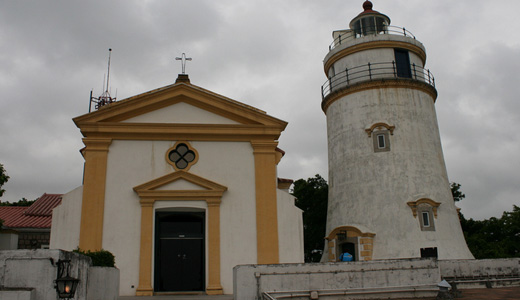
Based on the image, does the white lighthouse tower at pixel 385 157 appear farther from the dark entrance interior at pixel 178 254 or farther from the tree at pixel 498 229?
the tree at pixel 498 229

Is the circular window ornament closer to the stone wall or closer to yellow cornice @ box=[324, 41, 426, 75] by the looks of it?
the stone wall

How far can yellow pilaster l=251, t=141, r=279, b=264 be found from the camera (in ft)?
49.8

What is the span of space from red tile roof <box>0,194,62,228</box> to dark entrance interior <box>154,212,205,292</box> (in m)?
8.51

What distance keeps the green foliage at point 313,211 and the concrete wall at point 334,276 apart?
70.5 ft

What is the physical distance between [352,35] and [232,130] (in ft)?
45.3

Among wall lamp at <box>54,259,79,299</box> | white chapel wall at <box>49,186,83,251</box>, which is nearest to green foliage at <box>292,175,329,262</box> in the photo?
white chapel wall at <box>49,186,83,251</box>

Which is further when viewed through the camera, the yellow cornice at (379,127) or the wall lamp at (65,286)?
the yellow cornice at (379,127)

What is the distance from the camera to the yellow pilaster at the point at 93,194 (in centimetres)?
1478

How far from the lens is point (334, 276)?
11820mm

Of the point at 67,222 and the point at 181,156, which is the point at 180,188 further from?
the point at 67,222

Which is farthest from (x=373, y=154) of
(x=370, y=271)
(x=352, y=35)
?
(x=370, y=271)

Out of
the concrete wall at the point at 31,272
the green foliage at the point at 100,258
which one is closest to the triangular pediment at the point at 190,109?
the green foliage at the point at 100,258

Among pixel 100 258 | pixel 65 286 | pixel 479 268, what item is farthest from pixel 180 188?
pixel 479 268

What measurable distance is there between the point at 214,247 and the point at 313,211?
810 inches
